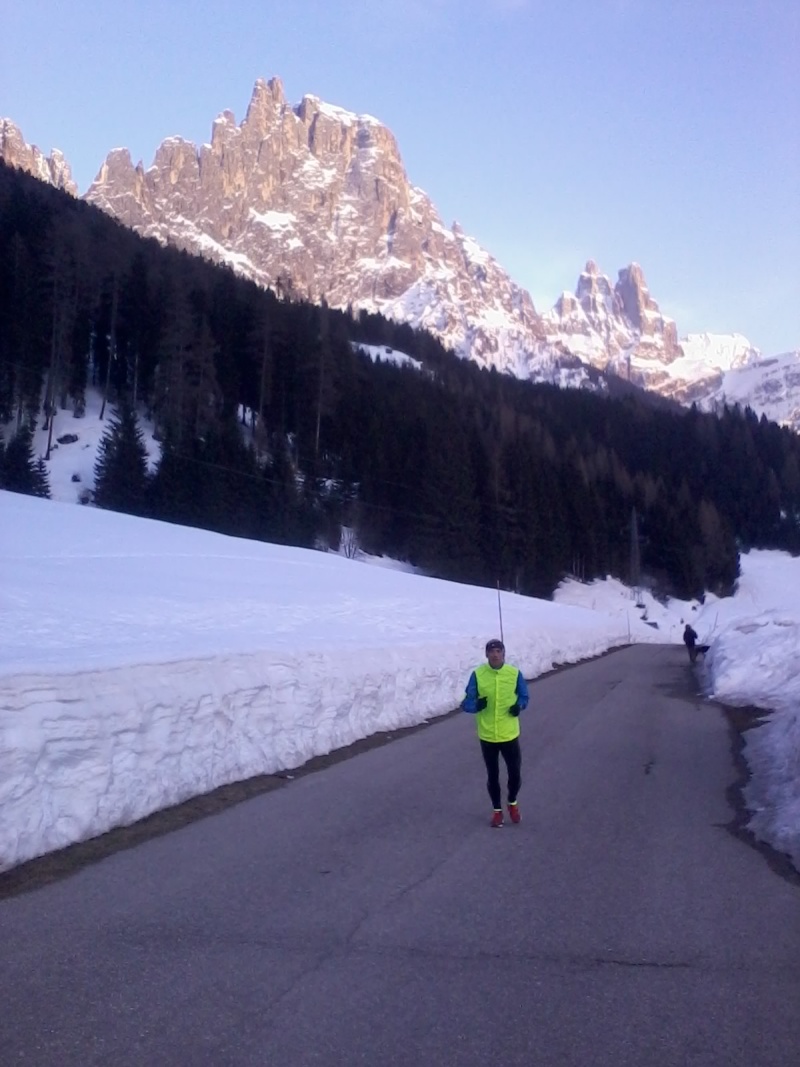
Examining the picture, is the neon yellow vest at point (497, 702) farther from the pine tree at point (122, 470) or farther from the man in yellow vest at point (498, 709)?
the pine tree at point (122, 470)

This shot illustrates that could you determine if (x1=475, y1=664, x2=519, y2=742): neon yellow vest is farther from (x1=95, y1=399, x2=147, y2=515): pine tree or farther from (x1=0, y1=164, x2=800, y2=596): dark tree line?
(x1=95, y1=399, x2=147, y2=515): pine tree

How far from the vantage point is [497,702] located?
9.73 meters

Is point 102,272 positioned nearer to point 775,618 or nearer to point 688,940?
point 775,618

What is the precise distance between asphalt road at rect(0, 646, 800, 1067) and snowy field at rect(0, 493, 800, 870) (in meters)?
0.88

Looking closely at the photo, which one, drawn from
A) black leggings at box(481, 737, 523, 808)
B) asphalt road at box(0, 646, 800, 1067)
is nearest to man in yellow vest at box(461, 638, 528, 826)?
black leggings at box(481, 737, 523, 808)

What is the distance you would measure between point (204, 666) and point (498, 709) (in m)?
3.83

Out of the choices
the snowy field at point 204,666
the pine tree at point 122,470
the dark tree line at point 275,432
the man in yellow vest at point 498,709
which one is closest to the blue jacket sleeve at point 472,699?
the man in yellow vest at point 498,709

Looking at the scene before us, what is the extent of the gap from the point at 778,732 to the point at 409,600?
17362mm

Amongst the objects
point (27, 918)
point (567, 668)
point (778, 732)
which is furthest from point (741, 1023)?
point (567, 668)

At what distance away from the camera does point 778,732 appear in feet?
48.0

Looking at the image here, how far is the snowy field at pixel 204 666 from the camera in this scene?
29.0ft

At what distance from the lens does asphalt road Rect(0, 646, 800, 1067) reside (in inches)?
184

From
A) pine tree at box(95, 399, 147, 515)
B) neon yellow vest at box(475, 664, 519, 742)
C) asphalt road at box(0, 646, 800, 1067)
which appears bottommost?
asphalt road at box(0, 646, 800, 1067)

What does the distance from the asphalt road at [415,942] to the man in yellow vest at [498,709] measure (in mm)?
524
